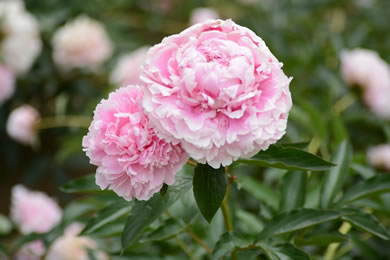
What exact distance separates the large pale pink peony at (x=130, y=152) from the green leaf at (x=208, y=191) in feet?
0.09

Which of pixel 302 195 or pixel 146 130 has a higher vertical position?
pixel 146 130

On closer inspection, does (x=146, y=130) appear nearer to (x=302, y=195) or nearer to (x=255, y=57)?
(x=255, y=57)

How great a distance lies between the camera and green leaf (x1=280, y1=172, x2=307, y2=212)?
639 millimetres

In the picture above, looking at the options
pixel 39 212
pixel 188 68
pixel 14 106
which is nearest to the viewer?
pixel 188 68

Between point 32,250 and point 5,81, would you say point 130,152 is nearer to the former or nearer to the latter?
point 32,250

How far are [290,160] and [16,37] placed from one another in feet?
3.30

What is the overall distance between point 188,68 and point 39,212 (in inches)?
24.6

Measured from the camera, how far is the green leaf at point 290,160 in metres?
0.46

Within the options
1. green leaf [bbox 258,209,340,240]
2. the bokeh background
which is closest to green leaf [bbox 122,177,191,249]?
green leaf [bbox 258,209,340,240]

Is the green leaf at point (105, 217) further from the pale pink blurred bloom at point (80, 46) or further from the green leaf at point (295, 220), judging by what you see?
the pale pink blurred bloom at point (80, 46)

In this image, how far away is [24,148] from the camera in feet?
5.31

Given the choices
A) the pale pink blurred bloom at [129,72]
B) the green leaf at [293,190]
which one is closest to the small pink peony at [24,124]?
the pale pink blurred bloom at [129,72]

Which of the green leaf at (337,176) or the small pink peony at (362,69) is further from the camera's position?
the small pink peony at (362,69)

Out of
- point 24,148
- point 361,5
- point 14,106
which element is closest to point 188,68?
point 14,106
